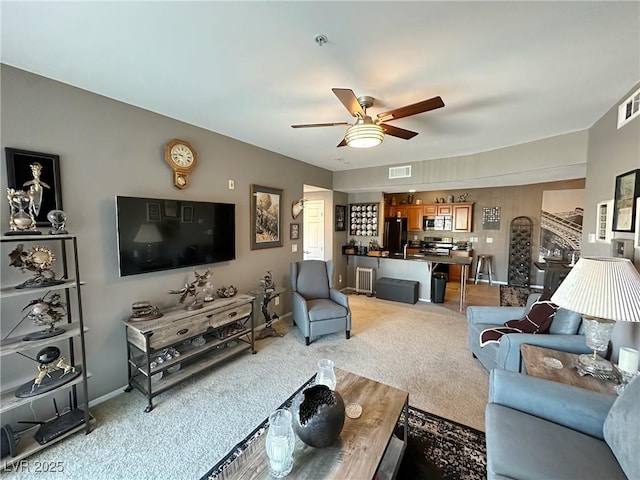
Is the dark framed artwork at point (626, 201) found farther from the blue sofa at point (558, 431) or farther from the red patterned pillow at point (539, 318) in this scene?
the blue sofa at point (558, 431)

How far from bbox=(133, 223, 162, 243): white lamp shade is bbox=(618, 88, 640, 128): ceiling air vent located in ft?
13.4

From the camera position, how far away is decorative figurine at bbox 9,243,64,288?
5.82 feet

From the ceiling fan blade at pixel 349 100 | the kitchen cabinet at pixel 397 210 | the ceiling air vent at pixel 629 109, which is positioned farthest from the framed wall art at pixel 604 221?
the kitchen cabinet at pixel 397 210

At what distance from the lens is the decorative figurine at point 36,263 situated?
1.77m

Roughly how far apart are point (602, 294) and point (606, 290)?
1.1 inches

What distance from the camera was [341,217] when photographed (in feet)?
19.6

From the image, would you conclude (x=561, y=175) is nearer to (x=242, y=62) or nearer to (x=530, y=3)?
(x=530, y=3)

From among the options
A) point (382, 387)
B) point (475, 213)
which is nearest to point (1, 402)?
point (382, 387)

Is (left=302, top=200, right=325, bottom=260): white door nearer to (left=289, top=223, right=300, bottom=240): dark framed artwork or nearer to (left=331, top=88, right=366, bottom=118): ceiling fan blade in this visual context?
(left=289, top=223, right=300, bottom=240): dark framed artwork

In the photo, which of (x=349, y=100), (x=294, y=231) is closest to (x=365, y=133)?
(x=349, y=100)

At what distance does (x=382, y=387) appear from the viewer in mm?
1835

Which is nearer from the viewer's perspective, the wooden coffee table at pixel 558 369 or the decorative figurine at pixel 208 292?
the wooden coffee table at pixel 558 369

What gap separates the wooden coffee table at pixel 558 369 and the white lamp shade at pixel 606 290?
0.46 m

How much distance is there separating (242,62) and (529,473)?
2.70 metres
